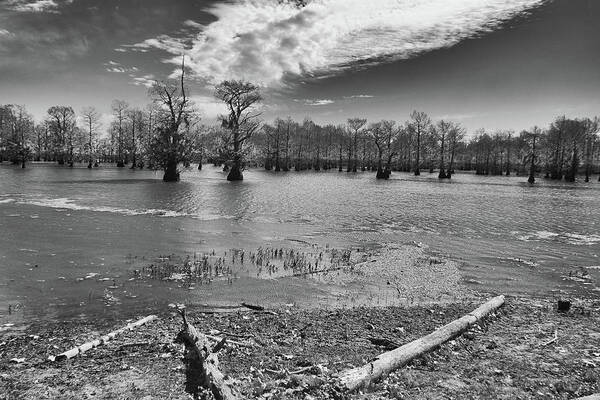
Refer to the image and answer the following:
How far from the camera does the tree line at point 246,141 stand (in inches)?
1727

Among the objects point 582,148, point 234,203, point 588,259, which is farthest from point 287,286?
point 582,148

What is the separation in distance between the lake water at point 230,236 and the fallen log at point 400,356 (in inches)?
135

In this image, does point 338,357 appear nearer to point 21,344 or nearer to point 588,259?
point 21,344

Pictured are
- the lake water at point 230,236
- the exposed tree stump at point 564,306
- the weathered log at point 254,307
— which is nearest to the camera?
the weathered log at point 254,307

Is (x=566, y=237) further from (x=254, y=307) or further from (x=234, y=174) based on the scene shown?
(x=234, y=174)

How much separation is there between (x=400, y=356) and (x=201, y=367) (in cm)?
292

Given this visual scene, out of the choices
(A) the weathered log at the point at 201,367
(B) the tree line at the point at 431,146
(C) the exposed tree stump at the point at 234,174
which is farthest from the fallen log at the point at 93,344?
(B) the tree line at the point at 431,146

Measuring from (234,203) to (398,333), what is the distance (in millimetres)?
19565

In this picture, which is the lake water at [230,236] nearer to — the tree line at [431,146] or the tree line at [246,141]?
the tree line at [246,141]

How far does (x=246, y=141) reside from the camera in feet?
166

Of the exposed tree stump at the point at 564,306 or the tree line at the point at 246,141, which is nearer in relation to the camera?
the exposed tree stump at the point at 564,306

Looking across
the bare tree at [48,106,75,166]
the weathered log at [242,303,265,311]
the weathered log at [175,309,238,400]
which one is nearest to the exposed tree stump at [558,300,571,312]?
the weathered log at [242,303,265,311]

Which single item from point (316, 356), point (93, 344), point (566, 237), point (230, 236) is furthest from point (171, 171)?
point (316, 356)

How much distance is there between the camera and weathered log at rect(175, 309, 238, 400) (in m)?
4.37
